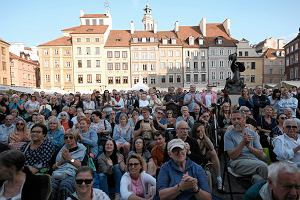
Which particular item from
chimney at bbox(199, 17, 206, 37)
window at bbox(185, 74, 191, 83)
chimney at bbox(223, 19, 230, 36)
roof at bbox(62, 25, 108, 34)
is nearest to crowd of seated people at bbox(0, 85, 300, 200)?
roof at bbox(62, 25, 108, 34)

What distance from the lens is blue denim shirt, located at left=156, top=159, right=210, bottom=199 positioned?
10.9 feet

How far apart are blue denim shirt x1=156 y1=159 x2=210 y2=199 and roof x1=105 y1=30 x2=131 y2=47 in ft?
180

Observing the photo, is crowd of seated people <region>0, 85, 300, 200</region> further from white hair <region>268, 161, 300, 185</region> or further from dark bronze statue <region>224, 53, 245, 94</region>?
dark bronze statue <region>224, 53, 245, 94</region>

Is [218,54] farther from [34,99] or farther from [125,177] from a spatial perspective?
[125,177]

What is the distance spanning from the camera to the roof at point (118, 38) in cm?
5706

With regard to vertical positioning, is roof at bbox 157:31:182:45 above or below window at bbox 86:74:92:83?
above

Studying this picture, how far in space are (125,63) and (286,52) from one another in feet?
114

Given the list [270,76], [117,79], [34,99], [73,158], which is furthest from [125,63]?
[73,158]

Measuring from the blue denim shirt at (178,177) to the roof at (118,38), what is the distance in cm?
5488

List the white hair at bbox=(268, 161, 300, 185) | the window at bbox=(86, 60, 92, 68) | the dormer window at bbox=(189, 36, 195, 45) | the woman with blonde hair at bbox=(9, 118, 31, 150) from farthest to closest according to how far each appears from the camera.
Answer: the dormer window at bbox=(189, 36, 195, 45) → the window at bbox=(86, 60, 92, 68) → the woman with blonde hair at bbox=(9, 118, 31, 150) → the white hair at bbox=(268, 161, 300, 185)

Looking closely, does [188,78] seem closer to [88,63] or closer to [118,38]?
[118,38]

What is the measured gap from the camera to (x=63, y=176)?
14.2ft

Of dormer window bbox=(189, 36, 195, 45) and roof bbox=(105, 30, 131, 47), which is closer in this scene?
roof bbox=(105, 30, 131, 47)

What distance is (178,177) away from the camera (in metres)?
3.39
